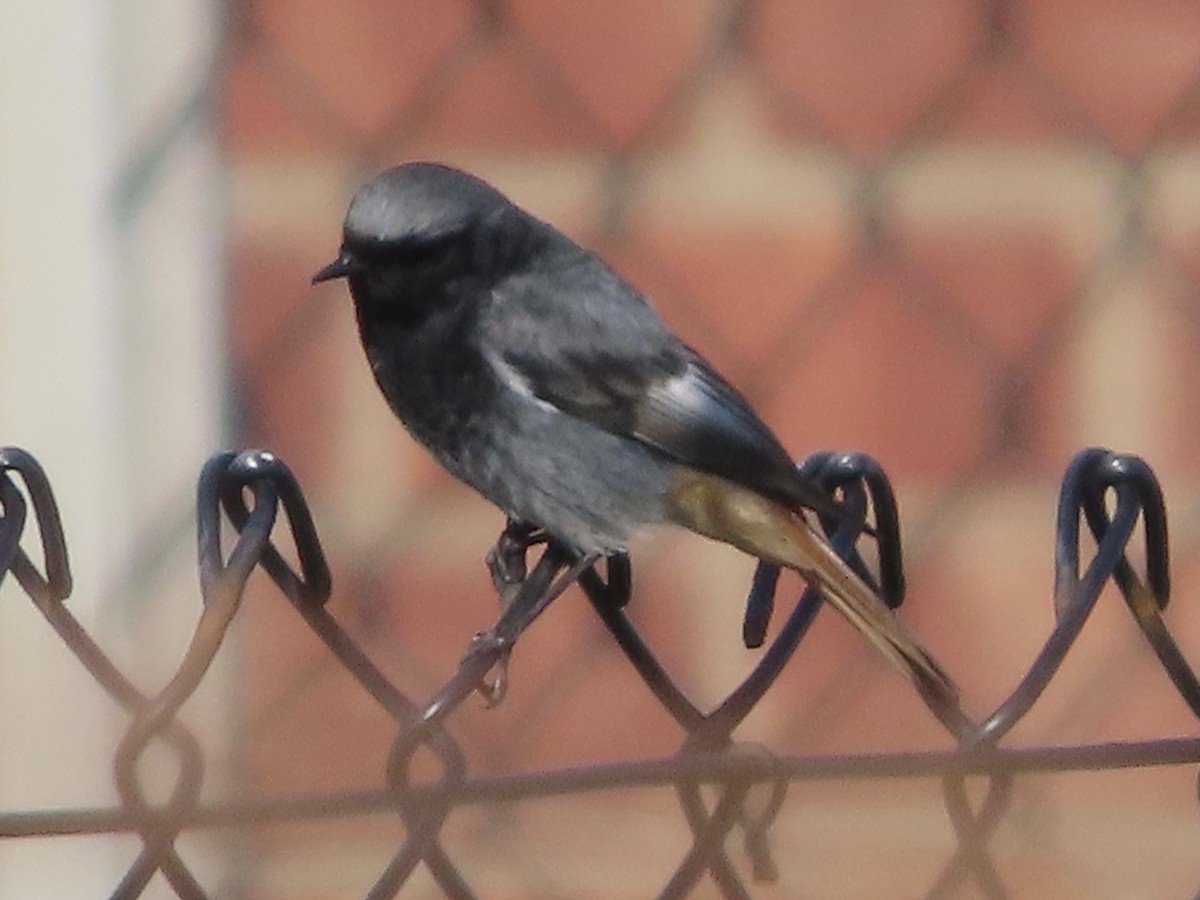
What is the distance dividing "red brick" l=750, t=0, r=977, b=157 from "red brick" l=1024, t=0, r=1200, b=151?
4 cm

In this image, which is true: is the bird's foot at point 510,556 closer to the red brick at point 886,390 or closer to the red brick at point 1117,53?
the red brick at point 886,390

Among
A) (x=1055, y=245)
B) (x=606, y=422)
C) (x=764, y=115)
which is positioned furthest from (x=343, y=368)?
(x=1055, y=245)

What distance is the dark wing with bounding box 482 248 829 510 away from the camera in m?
1.13

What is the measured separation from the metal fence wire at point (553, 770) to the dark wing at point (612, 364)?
0.83 ft

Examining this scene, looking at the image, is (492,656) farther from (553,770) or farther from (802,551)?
(802,551)

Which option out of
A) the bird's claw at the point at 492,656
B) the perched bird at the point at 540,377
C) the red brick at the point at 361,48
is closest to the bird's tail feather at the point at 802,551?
the perched bird at the point at 540,377

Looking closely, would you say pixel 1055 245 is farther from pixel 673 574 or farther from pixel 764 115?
pixel 673 574

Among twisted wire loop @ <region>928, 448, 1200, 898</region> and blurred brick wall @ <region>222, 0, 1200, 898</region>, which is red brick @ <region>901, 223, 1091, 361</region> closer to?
blurred brick wall @ <region>222, 0, 1200, 898</region>

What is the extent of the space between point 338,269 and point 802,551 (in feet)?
0.84

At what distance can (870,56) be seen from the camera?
1.14m

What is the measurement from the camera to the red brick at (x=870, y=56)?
1131 millimetres

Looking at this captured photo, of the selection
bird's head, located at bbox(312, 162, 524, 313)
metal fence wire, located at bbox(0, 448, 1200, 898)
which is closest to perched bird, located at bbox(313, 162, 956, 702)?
bird's head, located at bbox(312, 162, 524, 313)

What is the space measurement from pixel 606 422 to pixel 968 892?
320 millimetres

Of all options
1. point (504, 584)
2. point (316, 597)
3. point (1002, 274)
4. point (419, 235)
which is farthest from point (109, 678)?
point (1002, 274)
